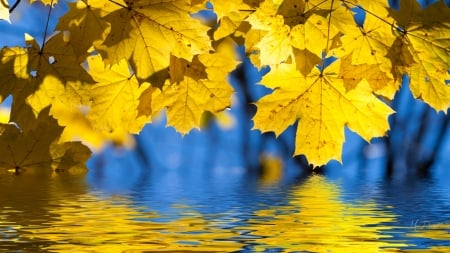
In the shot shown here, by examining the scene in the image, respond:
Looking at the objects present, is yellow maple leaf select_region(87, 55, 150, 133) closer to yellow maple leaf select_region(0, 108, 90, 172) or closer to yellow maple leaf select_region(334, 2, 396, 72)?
yellow maple leaf select_region(0, 108, 90, 172)

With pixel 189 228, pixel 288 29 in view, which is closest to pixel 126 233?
pixel 189 228

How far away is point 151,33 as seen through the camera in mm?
1557

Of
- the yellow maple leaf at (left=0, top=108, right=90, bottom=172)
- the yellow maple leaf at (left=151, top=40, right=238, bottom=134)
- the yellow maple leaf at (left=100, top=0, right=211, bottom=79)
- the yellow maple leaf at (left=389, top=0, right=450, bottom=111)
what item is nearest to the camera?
the yellow maple leaf at (left=100, top=0, right=211, bottom=79)

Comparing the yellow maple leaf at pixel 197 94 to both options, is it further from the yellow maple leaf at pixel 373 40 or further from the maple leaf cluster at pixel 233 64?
the yellow maple leaf at pixel 373 40

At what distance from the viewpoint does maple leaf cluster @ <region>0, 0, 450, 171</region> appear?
1562 millimetres

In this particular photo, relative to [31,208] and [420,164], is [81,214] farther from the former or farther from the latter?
[420,164]

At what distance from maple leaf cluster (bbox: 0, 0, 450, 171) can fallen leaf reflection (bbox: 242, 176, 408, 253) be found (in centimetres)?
21

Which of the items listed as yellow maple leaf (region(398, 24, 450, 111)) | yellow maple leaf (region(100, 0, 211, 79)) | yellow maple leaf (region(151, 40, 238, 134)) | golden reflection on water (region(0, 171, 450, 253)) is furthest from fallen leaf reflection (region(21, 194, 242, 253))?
yellow maple leaf (region(398, 24, 450, 111))

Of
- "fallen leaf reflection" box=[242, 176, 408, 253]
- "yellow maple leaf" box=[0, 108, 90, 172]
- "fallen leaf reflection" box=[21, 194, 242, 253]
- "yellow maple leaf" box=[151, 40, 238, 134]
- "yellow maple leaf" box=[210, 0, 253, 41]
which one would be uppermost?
"yellow maple leaf" box=[210, 0, 253, 41]

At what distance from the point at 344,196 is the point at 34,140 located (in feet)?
4.40

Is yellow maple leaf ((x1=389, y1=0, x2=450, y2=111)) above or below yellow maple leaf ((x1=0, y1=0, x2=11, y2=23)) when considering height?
below

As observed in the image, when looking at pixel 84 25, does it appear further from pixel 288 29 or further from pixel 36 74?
pixel 288 29

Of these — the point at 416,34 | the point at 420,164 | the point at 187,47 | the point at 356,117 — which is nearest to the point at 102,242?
the point at 187,47

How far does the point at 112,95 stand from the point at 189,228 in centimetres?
41
